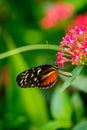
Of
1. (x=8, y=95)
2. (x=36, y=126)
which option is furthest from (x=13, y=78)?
(x=36, y=126)

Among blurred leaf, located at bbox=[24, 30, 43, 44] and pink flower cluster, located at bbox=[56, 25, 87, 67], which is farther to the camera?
blurred leaf, located at bbox=[24, 30, 43, 44]

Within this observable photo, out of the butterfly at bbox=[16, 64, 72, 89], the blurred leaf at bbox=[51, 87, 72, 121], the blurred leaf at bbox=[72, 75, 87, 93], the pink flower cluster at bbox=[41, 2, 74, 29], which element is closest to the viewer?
the butterfly at bbox=[16, 64, 72, 89]

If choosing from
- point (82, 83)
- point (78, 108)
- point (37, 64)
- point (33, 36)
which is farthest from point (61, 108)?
point (33, 36)

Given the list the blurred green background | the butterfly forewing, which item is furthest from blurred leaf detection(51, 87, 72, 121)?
the butterfly forewing

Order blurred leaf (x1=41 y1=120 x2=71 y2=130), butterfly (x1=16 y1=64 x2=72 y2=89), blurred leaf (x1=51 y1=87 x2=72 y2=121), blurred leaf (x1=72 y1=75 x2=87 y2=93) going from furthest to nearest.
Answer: blurred leaf (x1=51 y1=87 x2=72 y2=121) → blurred leaf (x1=41 y1=120 x2=71 y2=130) → blurred leaf (x1=72 y1=75 x2=87 y2=93) → butterfly (x1=16 y1=64 x2=72 y2=89)

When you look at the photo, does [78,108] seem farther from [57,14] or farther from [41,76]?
[57,14]

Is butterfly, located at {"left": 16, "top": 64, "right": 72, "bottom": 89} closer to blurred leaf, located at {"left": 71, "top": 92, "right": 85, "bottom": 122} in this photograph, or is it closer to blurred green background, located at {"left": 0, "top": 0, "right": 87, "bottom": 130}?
blurred green background, located at {"left": 0, "top": 0, "right": 87, "bottom": 130}

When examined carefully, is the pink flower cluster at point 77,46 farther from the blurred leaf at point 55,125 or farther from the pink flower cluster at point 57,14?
the pink flower cluster at point 57,14

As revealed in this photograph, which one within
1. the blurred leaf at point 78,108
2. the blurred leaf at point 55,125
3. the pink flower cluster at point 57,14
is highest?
the pink flower cluster at point 57,14

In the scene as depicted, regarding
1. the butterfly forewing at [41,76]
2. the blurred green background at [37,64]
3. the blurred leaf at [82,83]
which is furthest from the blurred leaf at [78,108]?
the butterfly forewing at [41,76]
